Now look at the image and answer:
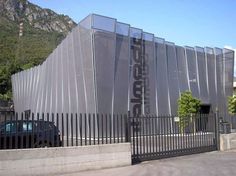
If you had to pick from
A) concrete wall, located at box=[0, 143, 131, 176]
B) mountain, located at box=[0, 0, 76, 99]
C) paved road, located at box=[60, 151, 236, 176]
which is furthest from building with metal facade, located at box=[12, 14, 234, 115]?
mountain, located at box=[0, 0, 76, 99]

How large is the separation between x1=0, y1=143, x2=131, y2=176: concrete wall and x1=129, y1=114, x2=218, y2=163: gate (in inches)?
43.5

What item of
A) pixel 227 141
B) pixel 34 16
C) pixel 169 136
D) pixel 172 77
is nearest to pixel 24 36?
pixel 34 16

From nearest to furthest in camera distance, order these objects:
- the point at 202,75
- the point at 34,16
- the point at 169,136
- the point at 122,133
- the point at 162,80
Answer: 1. the point at 122,133
2. the point at 169,136
3. the point at 162,80
4. the point at 202,75
5. the point at 34,16

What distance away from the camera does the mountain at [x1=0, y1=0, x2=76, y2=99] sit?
82375mm

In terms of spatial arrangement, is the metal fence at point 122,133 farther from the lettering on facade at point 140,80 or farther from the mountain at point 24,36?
the mountain at point 24,36

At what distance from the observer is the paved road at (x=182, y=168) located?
39.3 ft

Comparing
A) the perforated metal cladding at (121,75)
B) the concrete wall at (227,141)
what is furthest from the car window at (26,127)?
the perforated metal cladding at (121,75)

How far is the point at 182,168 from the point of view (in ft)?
42.9

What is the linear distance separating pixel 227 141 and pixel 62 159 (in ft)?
34.5

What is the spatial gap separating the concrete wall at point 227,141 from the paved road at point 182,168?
268cm

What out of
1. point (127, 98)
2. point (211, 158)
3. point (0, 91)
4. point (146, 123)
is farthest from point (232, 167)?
point (0, 91)

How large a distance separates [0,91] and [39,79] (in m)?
41.6

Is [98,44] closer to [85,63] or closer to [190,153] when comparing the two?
[85,63]

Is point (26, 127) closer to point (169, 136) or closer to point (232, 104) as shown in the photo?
point (169, 136)
